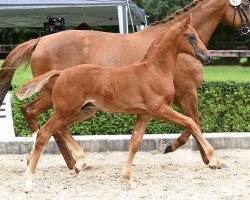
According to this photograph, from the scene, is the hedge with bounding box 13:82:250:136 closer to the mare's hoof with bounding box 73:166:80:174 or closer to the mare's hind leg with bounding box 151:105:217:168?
the mare's hoof with bounding box 73:166:80:174

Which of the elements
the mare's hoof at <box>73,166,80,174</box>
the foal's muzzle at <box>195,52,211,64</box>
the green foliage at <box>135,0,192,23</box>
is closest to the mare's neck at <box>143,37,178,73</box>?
the foal's muzzle at <box>195,52,211,64</box>

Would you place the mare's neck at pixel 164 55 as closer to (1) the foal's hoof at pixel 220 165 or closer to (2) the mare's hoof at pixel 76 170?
(1) the foal's hoof at pixel 220 165

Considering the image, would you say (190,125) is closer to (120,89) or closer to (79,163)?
(120,89)

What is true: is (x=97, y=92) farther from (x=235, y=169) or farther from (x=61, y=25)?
(x=61, y=25)

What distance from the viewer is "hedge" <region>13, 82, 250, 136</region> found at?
8.92 meters

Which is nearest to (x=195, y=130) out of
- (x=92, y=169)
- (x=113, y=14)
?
(x=92, y=169)

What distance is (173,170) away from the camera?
22.8 feet

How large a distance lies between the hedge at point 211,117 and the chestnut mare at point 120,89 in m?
3.02

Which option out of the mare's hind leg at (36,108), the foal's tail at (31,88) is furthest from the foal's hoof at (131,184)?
the mare's hind leg at (36,108)

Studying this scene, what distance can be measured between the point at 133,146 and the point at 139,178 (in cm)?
58

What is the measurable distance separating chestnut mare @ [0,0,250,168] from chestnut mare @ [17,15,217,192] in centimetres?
100

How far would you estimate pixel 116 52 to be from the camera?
7.01 metres

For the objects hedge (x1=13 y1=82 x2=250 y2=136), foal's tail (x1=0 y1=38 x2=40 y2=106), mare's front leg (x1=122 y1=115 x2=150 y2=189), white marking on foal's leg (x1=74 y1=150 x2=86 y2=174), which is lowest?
hedge (x1=13 y1=82 x2=250 y2=136)

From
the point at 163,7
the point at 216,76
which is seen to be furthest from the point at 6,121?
the point at 163,7
